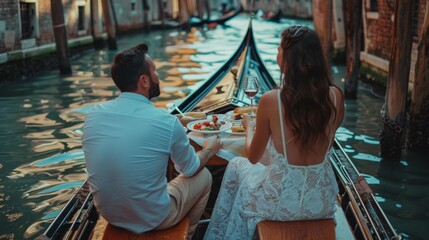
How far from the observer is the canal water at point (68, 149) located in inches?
105

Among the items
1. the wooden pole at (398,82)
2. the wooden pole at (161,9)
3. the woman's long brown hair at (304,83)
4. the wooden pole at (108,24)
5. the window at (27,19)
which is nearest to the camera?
the woman's long brown hair at (304,83)

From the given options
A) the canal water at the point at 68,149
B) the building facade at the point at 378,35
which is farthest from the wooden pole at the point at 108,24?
the building facade at the point at 378,35

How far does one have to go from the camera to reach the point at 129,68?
4.70ft

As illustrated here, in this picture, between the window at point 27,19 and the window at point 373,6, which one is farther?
the window at point 27,19

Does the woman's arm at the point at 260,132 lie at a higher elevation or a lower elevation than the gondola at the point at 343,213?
higher

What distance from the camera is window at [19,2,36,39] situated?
7182 millimetres

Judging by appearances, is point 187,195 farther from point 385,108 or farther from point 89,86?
point 89,86

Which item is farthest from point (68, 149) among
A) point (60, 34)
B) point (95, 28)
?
point (95, 28)

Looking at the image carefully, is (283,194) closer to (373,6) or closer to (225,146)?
(225,146)

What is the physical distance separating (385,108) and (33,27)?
17.8ft

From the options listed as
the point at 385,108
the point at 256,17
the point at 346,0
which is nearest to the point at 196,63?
the point at 346,0

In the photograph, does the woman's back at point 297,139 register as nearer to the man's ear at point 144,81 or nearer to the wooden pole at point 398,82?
the man's ear at point 144,81

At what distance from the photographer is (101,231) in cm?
158

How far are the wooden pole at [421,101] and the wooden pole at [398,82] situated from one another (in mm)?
81
